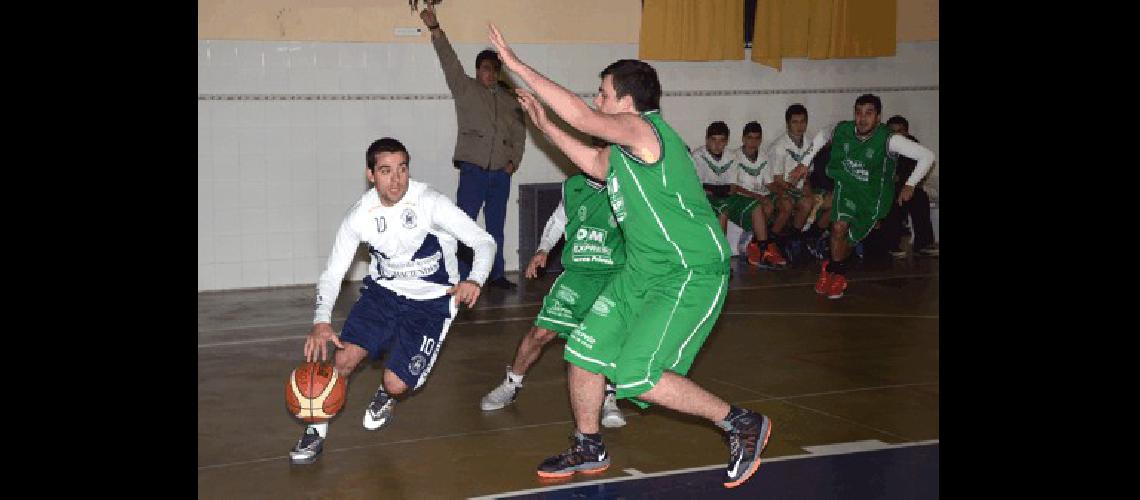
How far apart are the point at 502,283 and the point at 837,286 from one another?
3111 millimetres

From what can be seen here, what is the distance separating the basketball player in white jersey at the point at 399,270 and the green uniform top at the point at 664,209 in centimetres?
103

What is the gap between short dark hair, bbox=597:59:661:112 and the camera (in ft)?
19.4

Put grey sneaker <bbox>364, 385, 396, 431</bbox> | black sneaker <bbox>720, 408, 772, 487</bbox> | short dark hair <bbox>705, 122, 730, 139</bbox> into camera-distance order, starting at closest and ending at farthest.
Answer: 1. black sneaker <bbox>720, 408, 772, 487</bbox>
2. grey sneaker <bbox>364, 385, 396, 431</bbox>
3. short dark hair <bbox>705, 122, 730, 139</bbox>

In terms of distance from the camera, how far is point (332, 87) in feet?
43.2

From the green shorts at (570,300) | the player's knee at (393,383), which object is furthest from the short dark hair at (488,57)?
the player's knee at (393,383)

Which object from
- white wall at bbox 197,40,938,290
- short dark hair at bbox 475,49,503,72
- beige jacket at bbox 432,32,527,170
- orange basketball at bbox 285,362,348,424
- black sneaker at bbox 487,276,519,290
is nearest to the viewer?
orange basketball at bbox 285,362,348,424

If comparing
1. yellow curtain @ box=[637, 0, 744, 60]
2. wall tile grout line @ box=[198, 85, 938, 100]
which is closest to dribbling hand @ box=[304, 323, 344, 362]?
wall tile grout line @ box=[198, 85, 938, 100]

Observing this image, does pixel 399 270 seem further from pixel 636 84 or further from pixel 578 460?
pixel 636 84

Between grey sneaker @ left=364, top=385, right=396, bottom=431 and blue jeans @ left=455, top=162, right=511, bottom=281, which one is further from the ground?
blue jeans @ left=455, top=162, right=511, bottom=281

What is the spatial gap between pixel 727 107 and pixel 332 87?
452 centimetres

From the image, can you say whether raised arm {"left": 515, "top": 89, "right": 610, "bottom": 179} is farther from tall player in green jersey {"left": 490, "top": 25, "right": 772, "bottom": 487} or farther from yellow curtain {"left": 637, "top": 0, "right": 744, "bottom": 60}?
yellow curtain {"left": 637, "top": 0, "right": 744, "bottom": 60}

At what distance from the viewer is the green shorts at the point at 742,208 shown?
1462cm

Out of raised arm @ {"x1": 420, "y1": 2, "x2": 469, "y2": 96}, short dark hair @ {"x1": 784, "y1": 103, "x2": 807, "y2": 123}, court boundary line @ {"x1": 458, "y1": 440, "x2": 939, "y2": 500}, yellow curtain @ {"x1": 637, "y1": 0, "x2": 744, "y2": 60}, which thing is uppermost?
yellow curtain @ {"x1": 637, "y1": 0, "x2": 744, "y2": 60}

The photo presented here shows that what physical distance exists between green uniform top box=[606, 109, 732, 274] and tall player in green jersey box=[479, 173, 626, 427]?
1.39 meters
